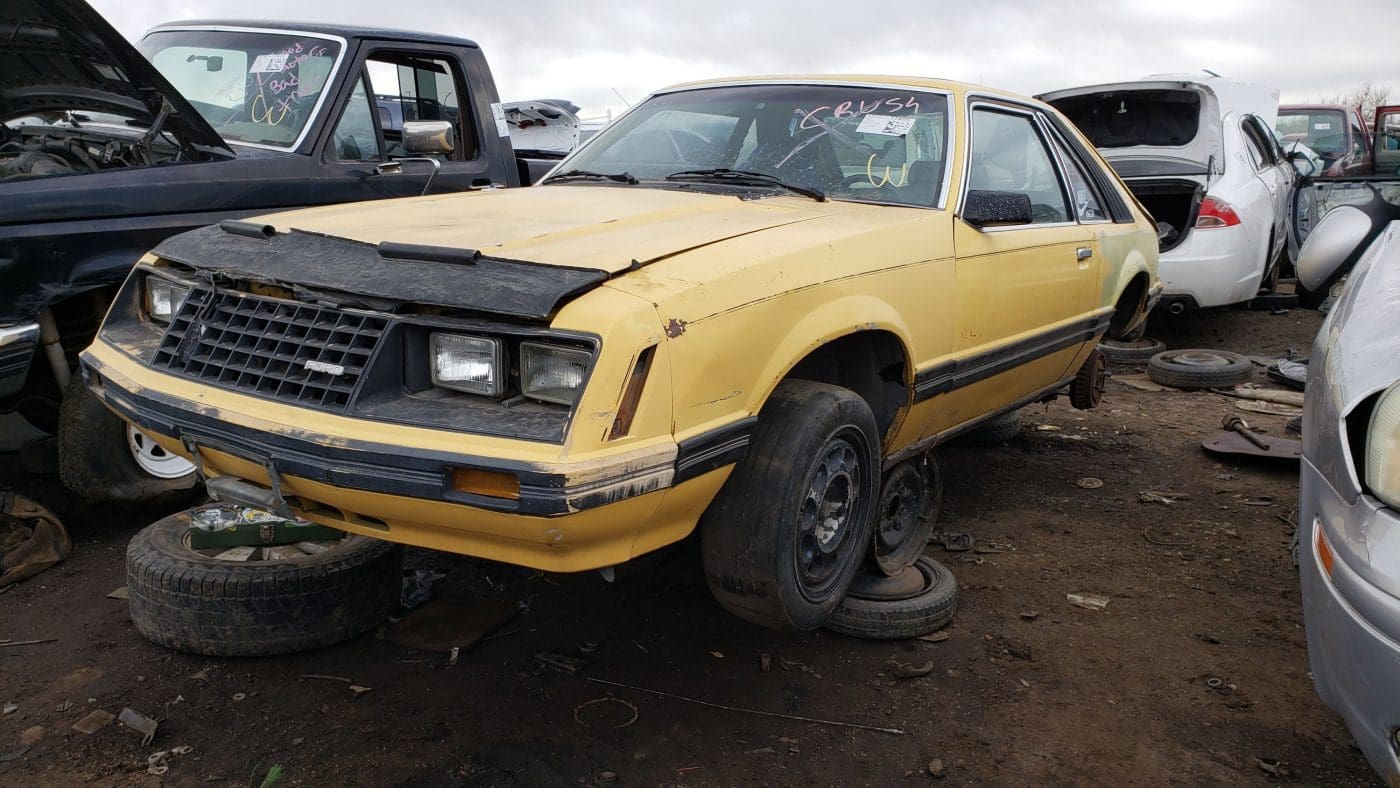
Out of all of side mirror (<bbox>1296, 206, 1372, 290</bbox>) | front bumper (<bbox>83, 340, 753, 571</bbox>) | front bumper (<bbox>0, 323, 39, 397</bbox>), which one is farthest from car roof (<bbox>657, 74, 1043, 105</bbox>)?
front bumper (<bbox>0, 323, 39, 397</bbox>)

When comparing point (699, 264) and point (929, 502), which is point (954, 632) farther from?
point (699, 264)

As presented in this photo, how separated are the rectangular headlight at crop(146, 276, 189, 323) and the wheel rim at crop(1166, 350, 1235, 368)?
6.07m

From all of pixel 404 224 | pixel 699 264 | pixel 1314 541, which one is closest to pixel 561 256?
pixel 699 264

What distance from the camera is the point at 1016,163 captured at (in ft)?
13.3

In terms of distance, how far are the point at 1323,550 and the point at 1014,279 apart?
65.7 inches

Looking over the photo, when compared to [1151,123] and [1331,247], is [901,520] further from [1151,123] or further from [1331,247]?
[1151,123]

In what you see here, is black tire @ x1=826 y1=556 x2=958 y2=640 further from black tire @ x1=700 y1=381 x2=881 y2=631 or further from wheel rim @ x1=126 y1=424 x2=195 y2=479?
wheel rim @ x1=126 y1=424 x2=195 y2=479

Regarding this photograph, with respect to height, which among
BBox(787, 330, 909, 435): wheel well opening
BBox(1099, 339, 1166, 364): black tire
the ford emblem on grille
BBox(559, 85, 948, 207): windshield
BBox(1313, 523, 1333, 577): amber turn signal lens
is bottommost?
BBox(1099, 339, 1166, 364): black tire

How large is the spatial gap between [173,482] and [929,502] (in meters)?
2.91

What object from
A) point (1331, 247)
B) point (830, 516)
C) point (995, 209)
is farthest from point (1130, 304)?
point (830, 516)

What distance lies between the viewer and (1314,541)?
2.21m

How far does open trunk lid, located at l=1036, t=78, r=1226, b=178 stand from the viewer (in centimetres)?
737

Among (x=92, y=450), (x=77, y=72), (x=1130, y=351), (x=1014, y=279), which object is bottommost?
(x=1130, y=351)

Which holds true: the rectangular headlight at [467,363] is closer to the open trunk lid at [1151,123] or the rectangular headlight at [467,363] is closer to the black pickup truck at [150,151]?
the black pickup truck at [150,151]
